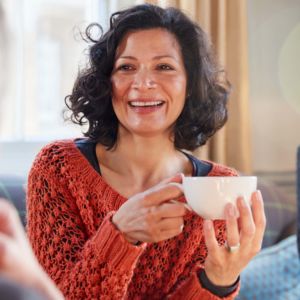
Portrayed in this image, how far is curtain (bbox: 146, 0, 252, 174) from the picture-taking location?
221 centimetres

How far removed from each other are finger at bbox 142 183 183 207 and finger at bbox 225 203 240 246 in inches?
3.7

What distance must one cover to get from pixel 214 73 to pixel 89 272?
670mm

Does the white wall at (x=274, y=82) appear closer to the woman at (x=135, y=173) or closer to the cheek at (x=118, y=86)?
the woman at (x=135, y=173)

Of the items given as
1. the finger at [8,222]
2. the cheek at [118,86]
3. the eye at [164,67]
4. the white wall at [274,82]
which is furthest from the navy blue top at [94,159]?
the white wall at [274,82]

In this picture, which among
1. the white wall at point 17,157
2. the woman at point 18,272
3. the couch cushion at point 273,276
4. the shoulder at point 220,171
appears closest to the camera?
the woman at point 18,272

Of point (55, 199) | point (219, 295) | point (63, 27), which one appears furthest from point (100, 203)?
point (63, 27)

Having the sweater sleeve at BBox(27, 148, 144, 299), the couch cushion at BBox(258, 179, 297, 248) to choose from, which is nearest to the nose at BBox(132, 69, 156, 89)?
the sweater sleeve at BBox(27, 148, 144, 299)

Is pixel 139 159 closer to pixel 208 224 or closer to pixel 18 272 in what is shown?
pixel 208 224

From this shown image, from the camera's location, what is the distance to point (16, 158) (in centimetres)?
216

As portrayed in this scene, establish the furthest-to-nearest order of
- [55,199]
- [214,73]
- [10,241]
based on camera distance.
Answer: [214,73], [55,199], [10,241]

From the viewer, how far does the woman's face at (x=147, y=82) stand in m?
1.24

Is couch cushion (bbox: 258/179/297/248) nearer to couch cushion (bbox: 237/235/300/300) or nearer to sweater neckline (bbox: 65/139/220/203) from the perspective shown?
couch cushion (bbox: 237/235/300/300)

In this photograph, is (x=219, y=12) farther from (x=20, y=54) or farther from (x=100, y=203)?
(x=100, y=203)

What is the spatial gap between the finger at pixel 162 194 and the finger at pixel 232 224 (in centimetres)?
9
